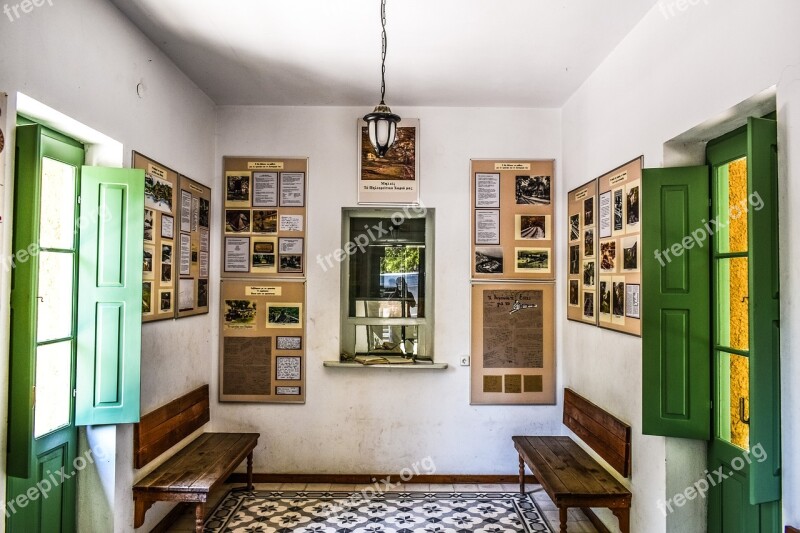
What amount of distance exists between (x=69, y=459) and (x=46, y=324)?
2.82 feet

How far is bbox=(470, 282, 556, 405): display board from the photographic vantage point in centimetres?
460

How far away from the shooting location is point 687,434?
274 centimetres

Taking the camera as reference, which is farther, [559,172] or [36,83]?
[559,172]

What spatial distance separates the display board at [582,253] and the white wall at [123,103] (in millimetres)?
3246

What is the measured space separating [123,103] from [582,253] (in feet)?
11.5

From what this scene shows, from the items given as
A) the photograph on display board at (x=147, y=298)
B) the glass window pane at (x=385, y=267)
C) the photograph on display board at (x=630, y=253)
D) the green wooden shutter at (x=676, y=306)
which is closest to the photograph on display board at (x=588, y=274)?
the photograph on display board at (x=630, y=253)

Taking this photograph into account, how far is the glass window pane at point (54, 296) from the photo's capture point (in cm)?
268

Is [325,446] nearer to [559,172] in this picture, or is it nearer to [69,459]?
[69,459]

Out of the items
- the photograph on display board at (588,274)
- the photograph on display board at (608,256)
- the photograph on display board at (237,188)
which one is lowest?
the photograph on display board at (588,274)

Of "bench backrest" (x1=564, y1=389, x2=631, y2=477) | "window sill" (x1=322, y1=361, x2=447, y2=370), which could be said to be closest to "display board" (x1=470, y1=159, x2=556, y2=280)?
"window sill" (x1=322, y1=361, x2=447, y2=370)

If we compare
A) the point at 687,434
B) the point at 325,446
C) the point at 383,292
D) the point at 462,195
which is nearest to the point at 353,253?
the point at 383,292

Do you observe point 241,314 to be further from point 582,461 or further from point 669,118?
point 669,118

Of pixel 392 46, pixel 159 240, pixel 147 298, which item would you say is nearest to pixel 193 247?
pixel 159 240

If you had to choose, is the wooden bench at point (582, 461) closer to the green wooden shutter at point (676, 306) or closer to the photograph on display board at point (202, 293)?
the green wooden shutter at point (676, 306)
